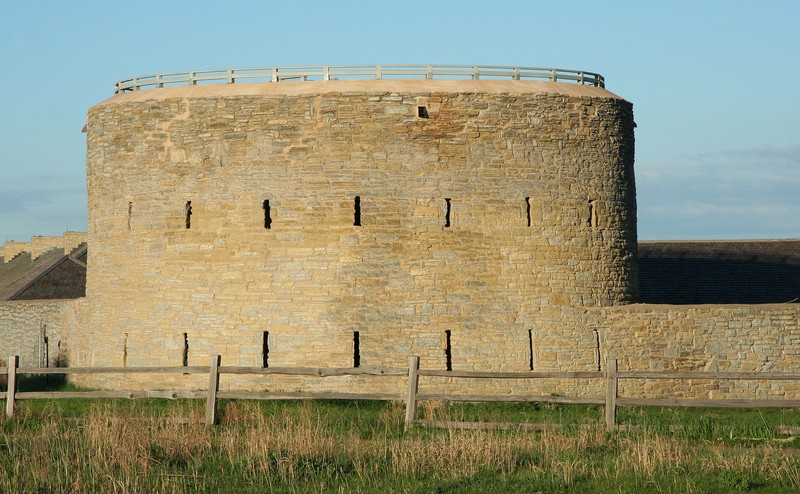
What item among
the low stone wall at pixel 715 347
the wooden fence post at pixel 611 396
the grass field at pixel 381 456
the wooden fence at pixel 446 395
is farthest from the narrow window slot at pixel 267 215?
the wooden fence post at pixel 611 396

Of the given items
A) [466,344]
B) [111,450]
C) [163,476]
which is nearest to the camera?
[163,476]

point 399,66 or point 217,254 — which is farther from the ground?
point 399,66

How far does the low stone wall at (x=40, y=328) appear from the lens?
87.1 feet

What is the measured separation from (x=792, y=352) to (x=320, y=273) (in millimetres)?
8818

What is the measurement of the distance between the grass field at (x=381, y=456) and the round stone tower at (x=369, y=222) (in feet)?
14.5

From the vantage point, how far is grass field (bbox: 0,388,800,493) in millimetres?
12914

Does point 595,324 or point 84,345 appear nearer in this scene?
point 595,324

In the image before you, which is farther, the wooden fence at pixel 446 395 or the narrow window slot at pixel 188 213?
the narrow window slot at pixel 188 213

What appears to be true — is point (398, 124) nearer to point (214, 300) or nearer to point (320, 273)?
point (320, 273)

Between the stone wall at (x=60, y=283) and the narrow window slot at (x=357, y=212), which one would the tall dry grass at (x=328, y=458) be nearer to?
the narrow window slot at (x=357, y=212)

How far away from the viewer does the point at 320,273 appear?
22.0 meters

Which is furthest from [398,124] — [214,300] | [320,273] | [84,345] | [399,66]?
[84,345]

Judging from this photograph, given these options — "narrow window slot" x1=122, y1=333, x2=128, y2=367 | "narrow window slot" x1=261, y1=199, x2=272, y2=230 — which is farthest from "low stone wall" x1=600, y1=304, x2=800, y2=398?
"narrow window slot" x1=122, y1=333, x2=128, y2=367

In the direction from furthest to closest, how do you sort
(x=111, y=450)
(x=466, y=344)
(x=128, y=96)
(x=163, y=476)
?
(x=128, y=96)
(x=466, y=344)
(x=111, y=450)
(x=163, y=476)
